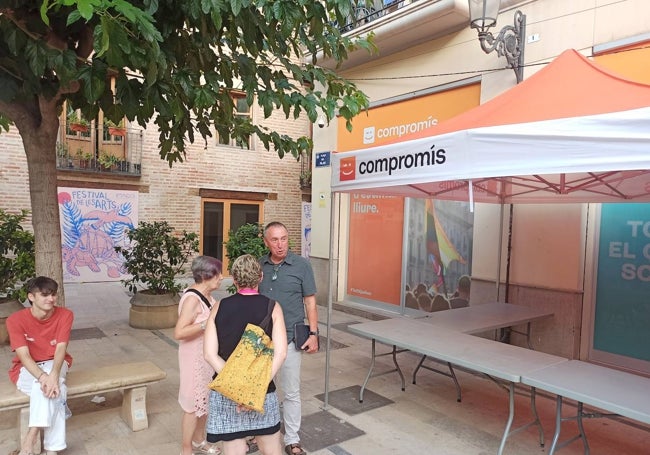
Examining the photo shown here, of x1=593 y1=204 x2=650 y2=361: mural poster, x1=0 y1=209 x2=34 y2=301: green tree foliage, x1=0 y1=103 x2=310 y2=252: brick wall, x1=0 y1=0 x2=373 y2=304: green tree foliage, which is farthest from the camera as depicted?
x1=0 y1=103 x2=310 y2=252: brick wall

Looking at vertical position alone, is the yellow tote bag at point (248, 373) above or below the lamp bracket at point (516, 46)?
below

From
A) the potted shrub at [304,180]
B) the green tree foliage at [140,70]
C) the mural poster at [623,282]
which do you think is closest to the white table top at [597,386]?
the mural poster at [623,282]

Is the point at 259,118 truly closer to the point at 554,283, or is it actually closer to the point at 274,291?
the point at 554,283

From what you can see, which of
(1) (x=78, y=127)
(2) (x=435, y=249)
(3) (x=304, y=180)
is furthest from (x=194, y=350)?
(3) (x=304, y=180)

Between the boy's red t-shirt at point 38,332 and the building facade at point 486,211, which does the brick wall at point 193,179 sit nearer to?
the building facade at point 486,211

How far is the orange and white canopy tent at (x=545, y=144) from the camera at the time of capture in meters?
2.65

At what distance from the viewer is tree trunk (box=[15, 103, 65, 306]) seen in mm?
3820

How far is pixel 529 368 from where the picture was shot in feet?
11.4

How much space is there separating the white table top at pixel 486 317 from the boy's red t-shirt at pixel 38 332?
11.4ft

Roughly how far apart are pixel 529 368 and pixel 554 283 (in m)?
2.60

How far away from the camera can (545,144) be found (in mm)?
2869

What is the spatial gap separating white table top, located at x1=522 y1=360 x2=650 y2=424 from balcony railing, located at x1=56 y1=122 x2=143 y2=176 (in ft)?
35.8

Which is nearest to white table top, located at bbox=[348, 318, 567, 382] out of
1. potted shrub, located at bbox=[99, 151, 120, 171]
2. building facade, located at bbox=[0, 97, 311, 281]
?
building facade, located at bbox=[0, 97, 311, 281]

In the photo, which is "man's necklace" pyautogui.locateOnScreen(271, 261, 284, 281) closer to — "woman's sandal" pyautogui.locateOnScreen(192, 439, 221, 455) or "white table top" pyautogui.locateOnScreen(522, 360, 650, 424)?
"woman's sandal" pyautogui.locateOnScreen(192, 439, 221, 455)
